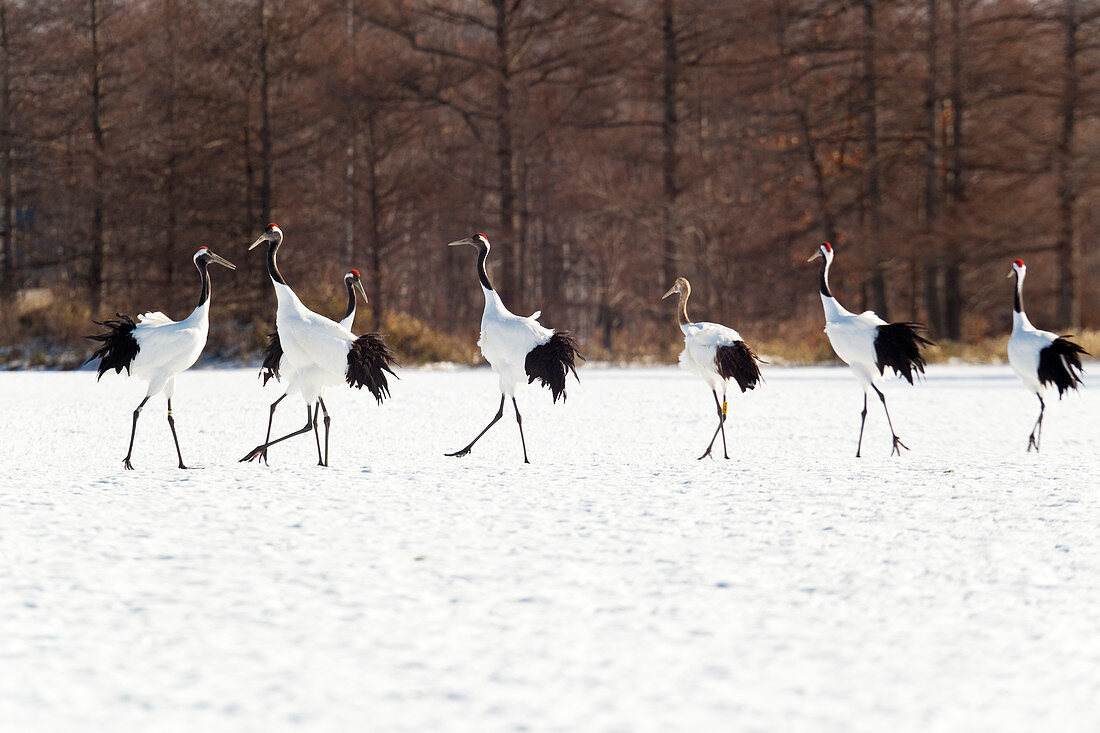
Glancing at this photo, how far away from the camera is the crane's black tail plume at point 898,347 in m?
10.0

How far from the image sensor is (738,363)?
32.3 ft

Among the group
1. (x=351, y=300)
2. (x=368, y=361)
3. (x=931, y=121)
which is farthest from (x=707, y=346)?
(x=931, y=121)

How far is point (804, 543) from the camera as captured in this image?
6.25 metres

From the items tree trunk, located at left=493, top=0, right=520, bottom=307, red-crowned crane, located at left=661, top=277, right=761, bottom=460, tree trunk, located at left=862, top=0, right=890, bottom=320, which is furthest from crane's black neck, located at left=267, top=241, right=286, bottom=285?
tree trunk, located at left=862, top=0, right=890, bottom=320

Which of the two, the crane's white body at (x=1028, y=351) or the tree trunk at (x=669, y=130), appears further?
the tree trunk at (x=669, y=130)

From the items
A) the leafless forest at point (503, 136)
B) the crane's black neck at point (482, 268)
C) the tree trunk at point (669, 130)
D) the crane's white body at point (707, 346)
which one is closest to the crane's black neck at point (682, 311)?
the crane's white body at point (707, 346)

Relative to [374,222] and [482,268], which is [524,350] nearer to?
[482,268]

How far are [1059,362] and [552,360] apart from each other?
479cm

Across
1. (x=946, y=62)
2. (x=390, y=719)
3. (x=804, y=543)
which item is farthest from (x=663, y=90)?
(x=390, y=719)

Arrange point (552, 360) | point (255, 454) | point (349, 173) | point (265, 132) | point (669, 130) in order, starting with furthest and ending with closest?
point (349, 173) < point (669, 130) < point (265, 132) < point (552, 360) < point (255, 454)

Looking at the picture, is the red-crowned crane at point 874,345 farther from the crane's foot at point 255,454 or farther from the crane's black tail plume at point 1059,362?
the crane's foot at point 255,454

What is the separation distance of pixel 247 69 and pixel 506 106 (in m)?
6.27

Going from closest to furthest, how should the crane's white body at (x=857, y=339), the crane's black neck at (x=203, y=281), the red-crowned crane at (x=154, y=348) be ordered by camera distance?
the red-crowned crane at (x=154, y=348)
the crane's black neck at (x=203, y=281)
the crane's white body at (x=857, y=339)

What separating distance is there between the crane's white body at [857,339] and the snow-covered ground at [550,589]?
0.77m
